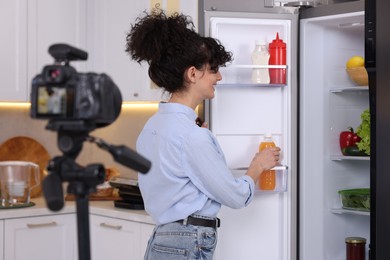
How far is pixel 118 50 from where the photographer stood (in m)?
3.61

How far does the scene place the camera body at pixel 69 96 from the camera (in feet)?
3.89

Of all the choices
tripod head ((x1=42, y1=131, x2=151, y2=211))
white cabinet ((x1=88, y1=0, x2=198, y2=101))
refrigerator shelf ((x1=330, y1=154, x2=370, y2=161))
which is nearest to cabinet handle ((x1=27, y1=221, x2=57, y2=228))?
white cabinet ((x1=88, y1=0, x2=198, y2=101))

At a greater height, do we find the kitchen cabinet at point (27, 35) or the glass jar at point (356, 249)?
the kitchen cabinet at point (27, 35)

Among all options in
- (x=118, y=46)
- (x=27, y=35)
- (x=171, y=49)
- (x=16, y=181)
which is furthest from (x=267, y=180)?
(x=27, y=35)

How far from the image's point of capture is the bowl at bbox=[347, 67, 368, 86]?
121 inches

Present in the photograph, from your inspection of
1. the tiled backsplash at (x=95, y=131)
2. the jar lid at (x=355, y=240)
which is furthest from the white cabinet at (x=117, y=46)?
the jar lid at (x=355, y=240)

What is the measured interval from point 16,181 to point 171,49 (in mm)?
1591

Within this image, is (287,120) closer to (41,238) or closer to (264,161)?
(264,161)

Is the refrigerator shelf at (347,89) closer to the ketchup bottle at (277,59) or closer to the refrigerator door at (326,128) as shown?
the refrigerator door at (326,128)

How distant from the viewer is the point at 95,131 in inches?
155

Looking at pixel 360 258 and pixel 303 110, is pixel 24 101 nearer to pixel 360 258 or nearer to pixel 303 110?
pixel 303 110

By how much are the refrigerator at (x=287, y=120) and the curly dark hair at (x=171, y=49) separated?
2.45ft

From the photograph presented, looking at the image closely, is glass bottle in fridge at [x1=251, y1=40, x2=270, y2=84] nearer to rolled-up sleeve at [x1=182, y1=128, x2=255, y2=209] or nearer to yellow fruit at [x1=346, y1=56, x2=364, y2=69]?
yellow fruit at [x1=346, y1=56, x2=364, y2=69]

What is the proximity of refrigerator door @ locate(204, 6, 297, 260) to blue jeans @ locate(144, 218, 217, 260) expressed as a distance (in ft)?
2.89
